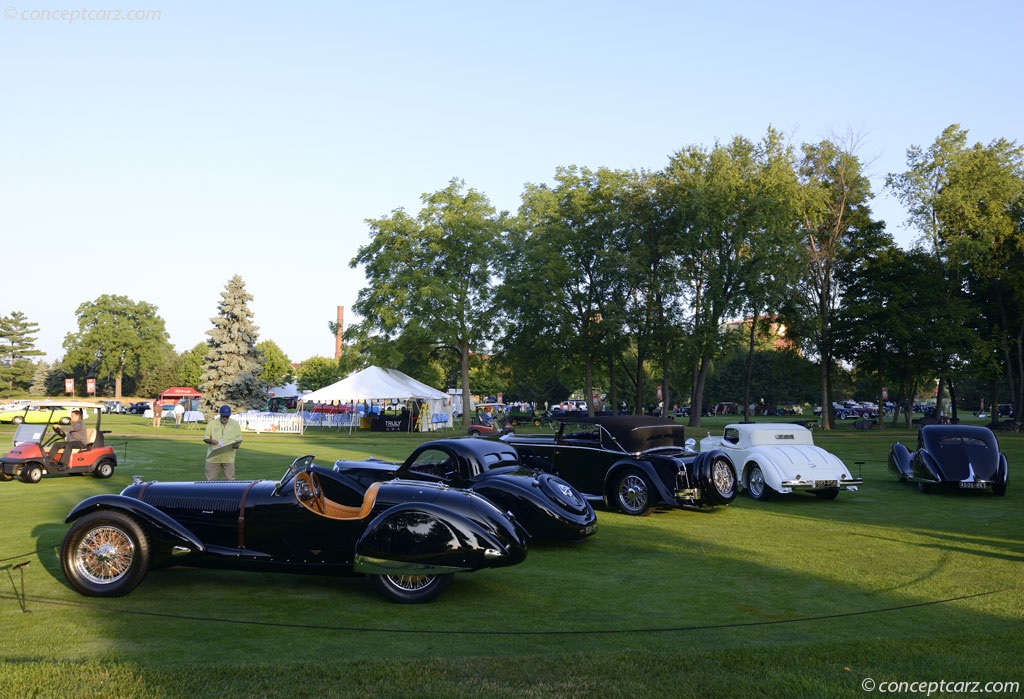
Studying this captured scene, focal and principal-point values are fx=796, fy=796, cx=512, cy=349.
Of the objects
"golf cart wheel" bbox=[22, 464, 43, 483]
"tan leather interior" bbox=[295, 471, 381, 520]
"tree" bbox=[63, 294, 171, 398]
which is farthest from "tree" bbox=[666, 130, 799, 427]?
"tree" bbox=[63, 294, 171, 398]

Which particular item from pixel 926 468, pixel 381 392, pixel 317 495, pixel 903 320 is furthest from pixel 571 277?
pixel 317 495

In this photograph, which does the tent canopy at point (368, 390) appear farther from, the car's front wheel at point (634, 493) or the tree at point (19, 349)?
the tree at point (19, 349)

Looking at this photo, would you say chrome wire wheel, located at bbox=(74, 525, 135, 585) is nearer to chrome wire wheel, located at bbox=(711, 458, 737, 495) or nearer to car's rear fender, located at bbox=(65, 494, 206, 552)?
car's rear fender, located at bbox=(65, 494, 206, 552)

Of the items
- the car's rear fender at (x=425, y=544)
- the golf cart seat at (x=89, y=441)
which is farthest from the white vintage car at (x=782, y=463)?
the golf cart seat at (x=89, y=441)

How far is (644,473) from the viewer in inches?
495

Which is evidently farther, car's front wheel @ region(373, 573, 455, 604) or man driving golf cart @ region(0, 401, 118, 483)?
man driving golf cart @ region(0, 401, 118, 483)

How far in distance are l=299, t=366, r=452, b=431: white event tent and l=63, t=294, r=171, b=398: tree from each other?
237 ft

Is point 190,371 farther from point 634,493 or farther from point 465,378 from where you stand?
point 634,493

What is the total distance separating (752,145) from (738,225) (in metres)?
5.93

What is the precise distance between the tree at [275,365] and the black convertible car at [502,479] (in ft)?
301

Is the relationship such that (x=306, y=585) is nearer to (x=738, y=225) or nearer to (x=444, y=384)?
(x=738, y=225)

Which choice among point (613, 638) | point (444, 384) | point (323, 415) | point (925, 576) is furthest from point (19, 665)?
point (444, 384)

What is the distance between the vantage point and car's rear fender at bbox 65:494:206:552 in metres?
7.20

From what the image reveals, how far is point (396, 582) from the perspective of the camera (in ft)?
23.3
